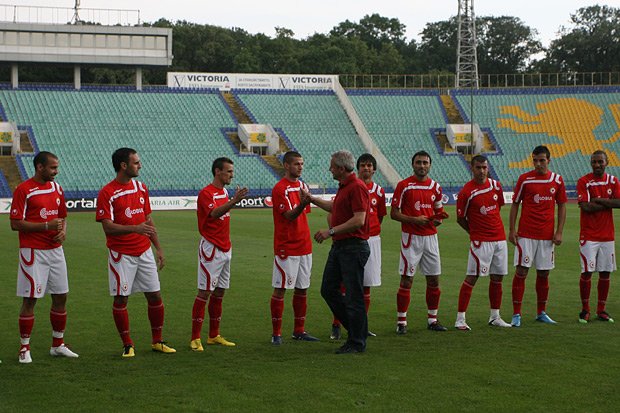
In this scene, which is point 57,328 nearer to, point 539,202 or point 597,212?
point 539,202

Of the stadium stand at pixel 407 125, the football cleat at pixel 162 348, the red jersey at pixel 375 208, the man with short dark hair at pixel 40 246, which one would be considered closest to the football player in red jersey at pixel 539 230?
the red jersey at pixel 375 208

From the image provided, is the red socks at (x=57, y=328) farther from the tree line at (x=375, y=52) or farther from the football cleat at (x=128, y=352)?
the tree line at (x=375, y=52)

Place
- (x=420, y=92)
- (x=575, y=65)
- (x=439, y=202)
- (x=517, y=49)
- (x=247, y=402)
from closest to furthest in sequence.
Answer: (x=247, y=402)
(x=439, y=202)
(x=420, y=92)
(x=575, y=65)
(x=517, y=49)

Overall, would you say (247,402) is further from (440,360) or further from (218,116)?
(218,116)

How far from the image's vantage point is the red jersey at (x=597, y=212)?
13.0 m

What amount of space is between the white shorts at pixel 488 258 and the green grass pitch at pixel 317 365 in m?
0.76

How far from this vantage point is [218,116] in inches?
2484

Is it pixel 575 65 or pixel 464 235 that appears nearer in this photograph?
pixel 464 235

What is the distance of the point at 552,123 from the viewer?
63.9 meters

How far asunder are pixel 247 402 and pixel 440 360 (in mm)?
2636

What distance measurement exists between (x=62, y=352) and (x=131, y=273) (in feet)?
3.87

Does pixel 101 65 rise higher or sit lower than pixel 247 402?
higher

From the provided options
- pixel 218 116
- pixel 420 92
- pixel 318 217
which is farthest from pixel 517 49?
pixel 318 217

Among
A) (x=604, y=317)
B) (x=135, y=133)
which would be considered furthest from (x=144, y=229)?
(x=135, y=133)
